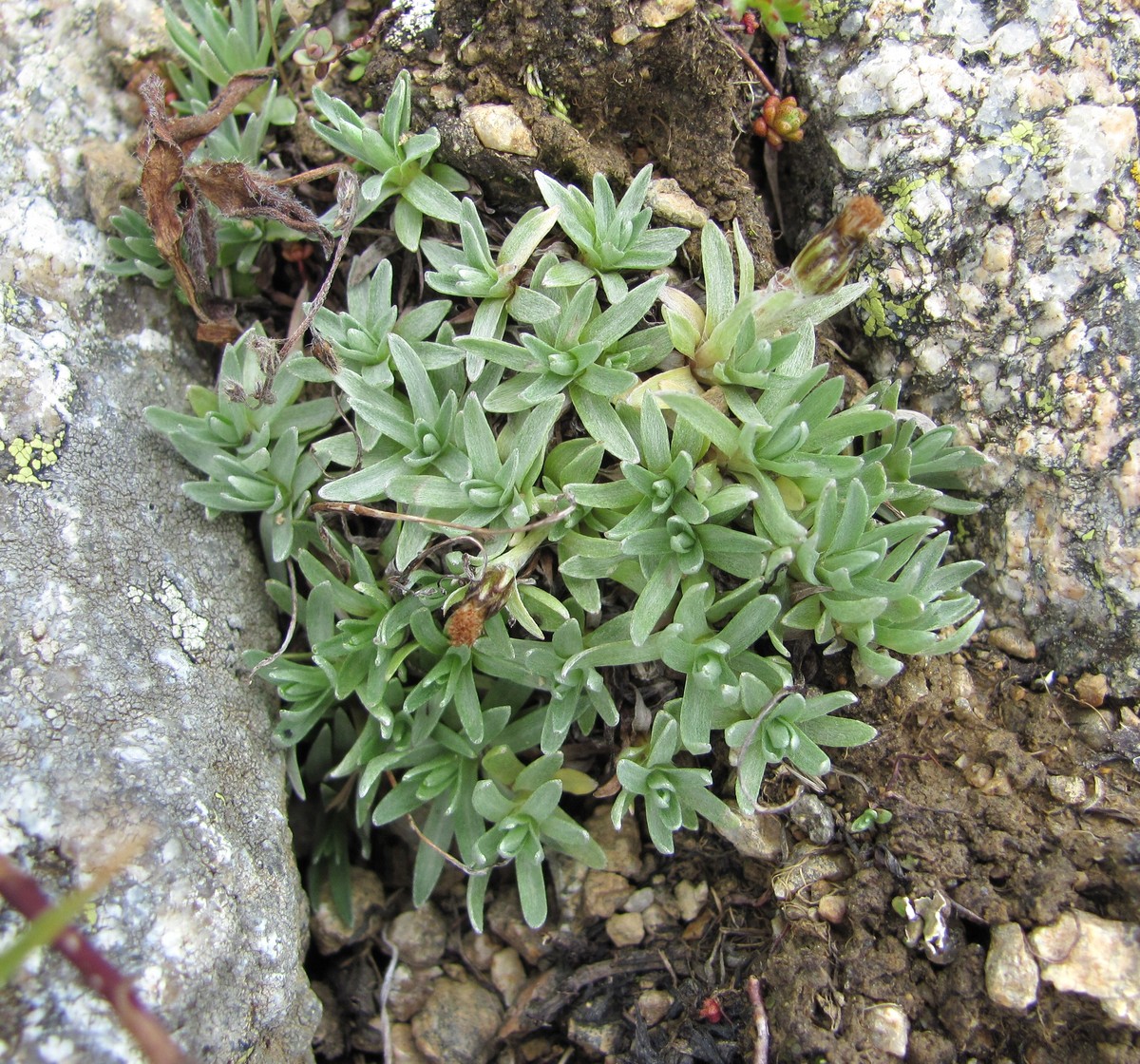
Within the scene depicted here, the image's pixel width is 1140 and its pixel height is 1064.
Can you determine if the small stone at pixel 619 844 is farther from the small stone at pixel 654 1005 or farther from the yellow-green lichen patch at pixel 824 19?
the yellow-green lichen patch at pixel 824 19

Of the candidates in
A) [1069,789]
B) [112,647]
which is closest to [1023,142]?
[1069,789]

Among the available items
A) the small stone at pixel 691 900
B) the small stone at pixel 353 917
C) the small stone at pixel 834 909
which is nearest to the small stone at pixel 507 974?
the small stone at pixel 353 917

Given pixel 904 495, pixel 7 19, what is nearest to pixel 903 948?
pixel 904 495

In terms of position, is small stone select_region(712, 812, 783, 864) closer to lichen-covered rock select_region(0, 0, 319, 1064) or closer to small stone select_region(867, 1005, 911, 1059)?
small stone select_region(867, 1005, 911, 1059)

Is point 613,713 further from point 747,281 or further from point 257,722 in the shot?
point 747,281

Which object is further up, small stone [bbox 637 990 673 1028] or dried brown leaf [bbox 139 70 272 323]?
dried brown leaf [bbox 139 70 272 323]

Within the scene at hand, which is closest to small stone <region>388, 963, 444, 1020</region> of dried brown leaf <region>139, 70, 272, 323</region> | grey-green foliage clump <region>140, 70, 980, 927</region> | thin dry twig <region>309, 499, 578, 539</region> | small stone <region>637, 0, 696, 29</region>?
grey-green foliage clump <region>140, 70, 980, 927</region>

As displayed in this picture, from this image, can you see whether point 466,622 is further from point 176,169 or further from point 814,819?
point 176,169
